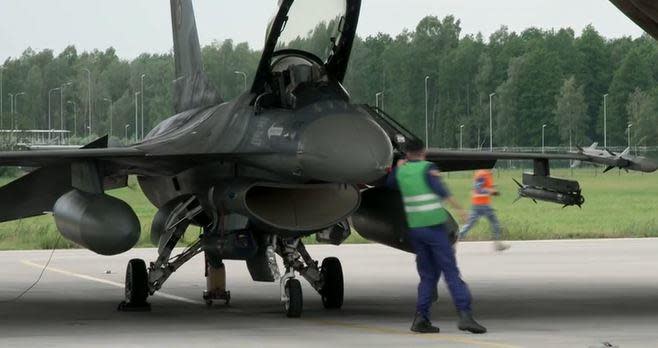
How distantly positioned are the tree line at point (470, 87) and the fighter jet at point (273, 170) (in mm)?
79651

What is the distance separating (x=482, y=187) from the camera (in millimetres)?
26453

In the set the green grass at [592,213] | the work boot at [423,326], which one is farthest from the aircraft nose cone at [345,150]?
the green grass at [592,213]

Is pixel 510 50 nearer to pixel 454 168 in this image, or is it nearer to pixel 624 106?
pixel 624 106

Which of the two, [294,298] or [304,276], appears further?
[304,276]

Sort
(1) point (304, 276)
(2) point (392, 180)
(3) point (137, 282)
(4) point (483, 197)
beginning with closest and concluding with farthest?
(2) point (392, 180) → (1) point (304, 276) → (3) point (137, 282) → (4) point (483, 197)

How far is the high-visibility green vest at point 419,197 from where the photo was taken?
540 inches

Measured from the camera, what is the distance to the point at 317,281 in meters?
16.8

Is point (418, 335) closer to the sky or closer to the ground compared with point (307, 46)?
closer to the ground

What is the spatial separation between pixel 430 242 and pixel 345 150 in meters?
1.12

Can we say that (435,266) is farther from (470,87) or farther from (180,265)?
(470,87)

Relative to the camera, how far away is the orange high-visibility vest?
2605cm

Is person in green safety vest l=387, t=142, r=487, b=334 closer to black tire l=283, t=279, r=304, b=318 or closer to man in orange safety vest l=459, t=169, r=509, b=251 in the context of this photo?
black tire l=283, t=279, r=304, b=318

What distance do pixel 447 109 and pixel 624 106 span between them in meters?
12.5

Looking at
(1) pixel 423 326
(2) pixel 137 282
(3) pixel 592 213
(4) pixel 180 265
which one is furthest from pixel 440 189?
(3) pixel 592 213
